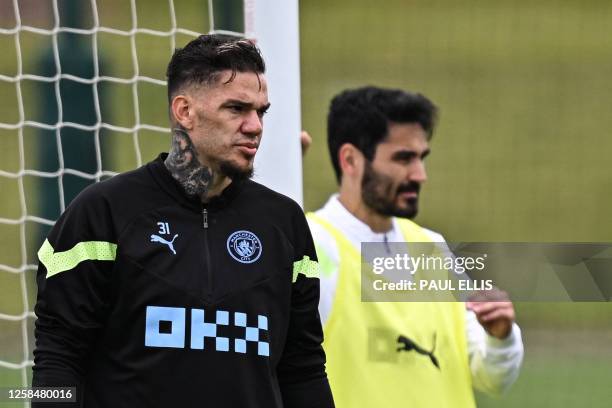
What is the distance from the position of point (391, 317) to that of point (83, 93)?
1090mm

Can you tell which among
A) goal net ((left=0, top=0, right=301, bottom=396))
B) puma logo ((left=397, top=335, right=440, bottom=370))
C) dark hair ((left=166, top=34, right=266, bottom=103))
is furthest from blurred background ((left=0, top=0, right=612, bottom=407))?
dark hair ((left=166, top=34, right=266, bottom=103))

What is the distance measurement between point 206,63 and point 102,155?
1417mm

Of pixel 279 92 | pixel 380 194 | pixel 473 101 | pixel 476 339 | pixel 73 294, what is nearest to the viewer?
pixel 73 294

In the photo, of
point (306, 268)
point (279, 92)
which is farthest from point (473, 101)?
point (306, 268)

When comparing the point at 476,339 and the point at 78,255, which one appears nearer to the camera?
the point at 78,255

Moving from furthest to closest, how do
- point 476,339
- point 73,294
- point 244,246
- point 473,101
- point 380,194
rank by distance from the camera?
point 473,101 → point 380,194 → point 476,339 → point 244,246 → point 73,294

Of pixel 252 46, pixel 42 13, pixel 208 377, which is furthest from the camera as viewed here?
pixel 42 13

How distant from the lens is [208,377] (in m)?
1.95

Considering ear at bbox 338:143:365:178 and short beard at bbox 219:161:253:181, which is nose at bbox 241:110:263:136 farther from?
ear at bbox 338:143:365:178

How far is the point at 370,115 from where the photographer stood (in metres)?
3.23

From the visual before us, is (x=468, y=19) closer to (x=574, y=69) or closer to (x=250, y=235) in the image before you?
(x=574, y=69)

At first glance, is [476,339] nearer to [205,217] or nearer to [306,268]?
[306,268]

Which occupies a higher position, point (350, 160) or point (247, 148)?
point (350, 160)

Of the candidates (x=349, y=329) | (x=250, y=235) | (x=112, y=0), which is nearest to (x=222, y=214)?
(x=250, y=235)
